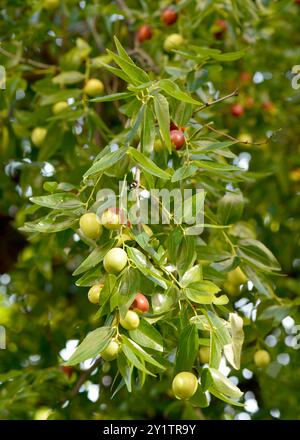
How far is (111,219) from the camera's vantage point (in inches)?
50.2

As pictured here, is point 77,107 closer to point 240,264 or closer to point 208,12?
point 208,12

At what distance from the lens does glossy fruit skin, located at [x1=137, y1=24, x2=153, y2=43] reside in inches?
99.1

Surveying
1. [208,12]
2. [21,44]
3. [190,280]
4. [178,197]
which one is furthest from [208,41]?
[190,280]

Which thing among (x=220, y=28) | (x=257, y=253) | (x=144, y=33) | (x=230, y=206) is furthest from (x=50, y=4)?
(x=257, y=253)

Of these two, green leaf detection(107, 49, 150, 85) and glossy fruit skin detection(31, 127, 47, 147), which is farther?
glossy fruit skin detection(31, 127, 47, 147)

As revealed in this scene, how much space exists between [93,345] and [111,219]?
22cm

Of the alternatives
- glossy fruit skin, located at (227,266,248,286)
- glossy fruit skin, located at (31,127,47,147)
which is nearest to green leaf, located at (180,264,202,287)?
glossy fruit skin, located at (227,266,248,286)

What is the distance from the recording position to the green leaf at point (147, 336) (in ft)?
4.06

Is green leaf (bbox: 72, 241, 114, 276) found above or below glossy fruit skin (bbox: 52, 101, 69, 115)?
above

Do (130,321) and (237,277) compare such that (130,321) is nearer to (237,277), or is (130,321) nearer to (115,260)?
(115,260)

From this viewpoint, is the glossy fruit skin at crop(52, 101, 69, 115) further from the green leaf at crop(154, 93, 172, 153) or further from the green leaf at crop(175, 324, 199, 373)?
the green leaf at crop(175, 324, 199, 373)

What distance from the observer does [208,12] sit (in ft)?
7.23

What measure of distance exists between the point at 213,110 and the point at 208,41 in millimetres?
386

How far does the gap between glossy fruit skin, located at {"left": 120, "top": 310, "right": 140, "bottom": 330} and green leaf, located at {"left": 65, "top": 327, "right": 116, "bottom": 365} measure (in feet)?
0.07
